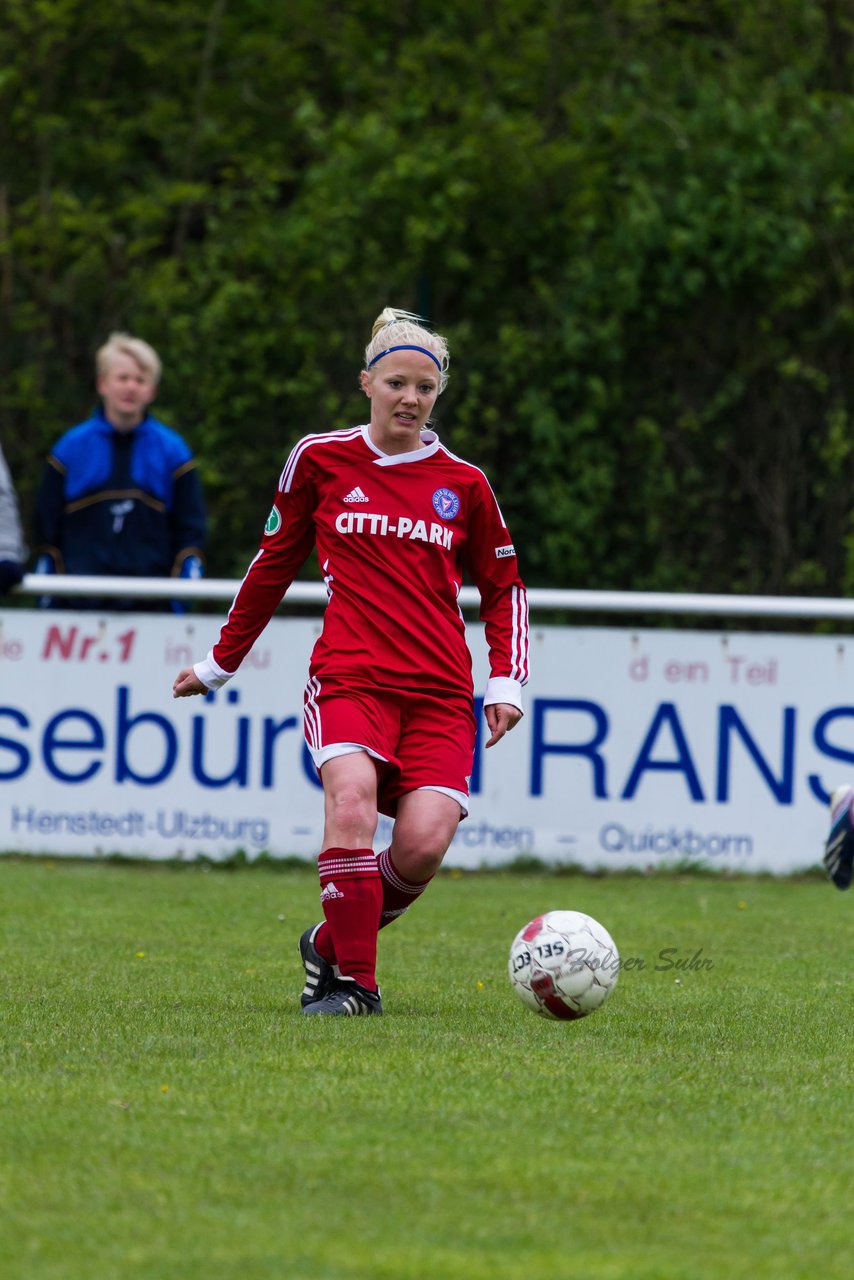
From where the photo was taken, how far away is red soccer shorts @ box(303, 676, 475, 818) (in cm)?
564

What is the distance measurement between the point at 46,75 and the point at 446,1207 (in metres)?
12.7

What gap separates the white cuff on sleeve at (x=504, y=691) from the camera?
5.84 meters

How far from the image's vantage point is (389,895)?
Result: 5.92m

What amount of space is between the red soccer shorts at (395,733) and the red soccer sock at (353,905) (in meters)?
0.25

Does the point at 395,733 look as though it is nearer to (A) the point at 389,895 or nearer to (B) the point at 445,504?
(A) the point at 389,895

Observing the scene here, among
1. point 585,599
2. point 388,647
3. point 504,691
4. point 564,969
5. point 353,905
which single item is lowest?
point 564,969

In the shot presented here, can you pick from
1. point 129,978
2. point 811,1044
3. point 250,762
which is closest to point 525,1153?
point 811,1044

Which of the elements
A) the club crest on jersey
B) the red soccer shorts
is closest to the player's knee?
the red soccer shorts

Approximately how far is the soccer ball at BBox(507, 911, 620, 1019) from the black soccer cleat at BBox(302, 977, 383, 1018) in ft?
1.33

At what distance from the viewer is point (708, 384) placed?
1249 cm

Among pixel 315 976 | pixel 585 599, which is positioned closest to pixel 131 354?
pixel 585 599

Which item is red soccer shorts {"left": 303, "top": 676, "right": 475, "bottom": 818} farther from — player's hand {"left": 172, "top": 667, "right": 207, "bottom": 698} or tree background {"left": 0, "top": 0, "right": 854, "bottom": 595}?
tree background {"left": 0, "top": 0, "right": 854, "bottom": 595}

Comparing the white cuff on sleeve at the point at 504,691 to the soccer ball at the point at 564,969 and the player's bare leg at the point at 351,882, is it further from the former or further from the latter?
the soccer ball at the point at 564,969

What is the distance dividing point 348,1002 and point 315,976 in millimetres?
210
